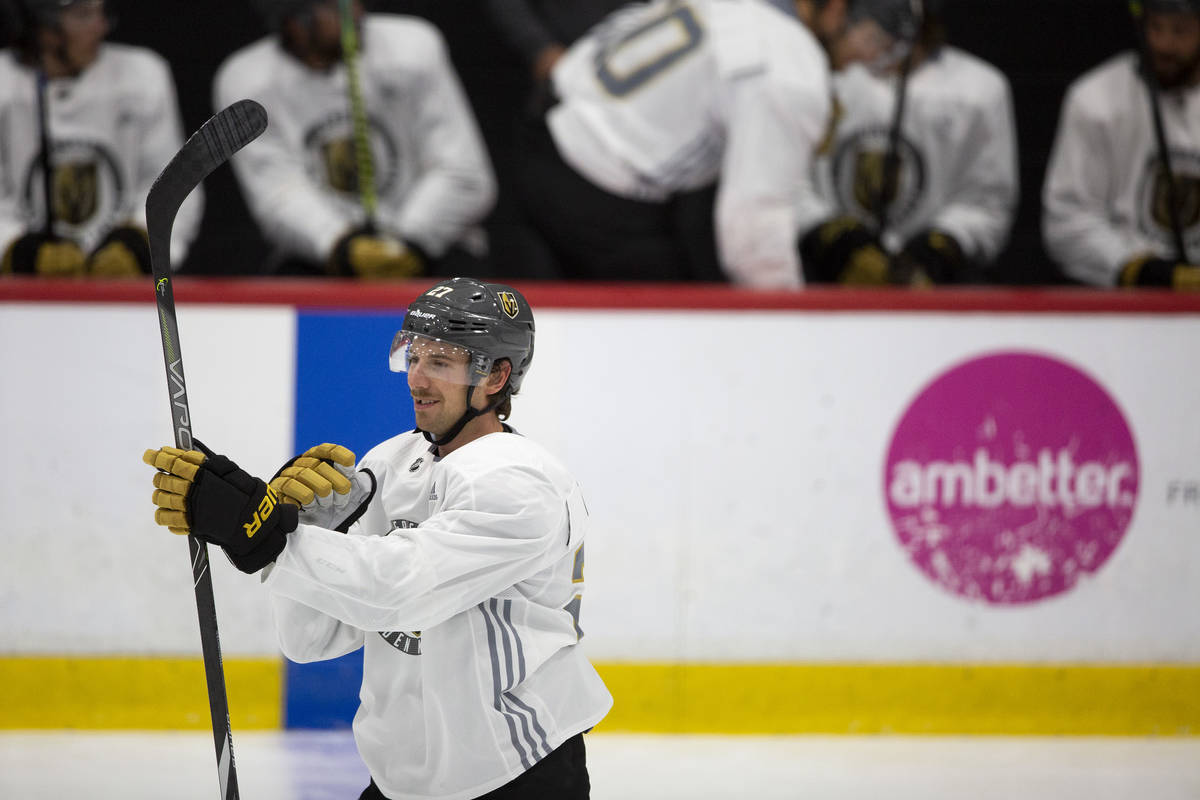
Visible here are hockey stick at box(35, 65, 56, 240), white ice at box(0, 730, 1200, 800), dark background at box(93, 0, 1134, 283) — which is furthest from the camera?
dark background at box(93, 0, 1134, 283)

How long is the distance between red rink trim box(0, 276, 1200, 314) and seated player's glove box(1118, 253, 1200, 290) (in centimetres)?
15

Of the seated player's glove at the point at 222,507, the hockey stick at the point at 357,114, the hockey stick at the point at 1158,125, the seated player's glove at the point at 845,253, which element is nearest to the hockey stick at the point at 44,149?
the hockey stick at the point at 357,114

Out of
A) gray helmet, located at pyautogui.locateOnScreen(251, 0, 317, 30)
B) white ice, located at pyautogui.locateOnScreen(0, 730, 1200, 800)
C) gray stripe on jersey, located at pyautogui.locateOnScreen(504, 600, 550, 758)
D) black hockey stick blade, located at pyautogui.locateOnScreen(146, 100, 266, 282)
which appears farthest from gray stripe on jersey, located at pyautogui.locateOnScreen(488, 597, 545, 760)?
gray helmet, located at pyautogui.locateOnScreen(251, 0, 317, 30)

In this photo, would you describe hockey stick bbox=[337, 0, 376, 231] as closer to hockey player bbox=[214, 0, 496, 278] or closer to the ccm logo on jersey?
hockey player bbox=[214, 0, 496, 278]

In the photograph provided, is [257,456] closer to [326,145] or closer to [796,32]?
[326,145]

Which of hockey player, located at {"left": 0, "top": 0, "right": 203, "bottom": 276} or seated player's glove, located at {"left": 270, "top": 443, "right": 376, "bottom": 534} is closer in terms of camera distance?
seated player's glove, located at {"left": 270, "top": 443, "right": 376, "bottom": 534}

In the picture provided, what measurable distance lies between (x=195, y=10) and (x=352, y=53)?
70cm

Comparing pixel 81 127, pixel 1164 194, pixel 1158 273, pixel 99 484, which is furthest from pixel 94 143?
pixel 1164 194

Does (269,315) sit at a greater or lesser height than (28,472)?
greater

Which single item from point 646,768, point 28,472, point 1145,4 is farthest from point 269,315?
point 1145,4

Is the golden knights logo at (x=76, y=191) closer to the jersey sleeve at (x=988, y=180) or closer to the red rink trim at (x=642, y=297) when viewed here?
the red rink trim at (x=642, y=297)

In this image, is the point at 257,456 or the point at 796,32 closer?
the point at 257,456

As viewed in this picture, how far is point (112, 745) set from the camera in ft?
9.87

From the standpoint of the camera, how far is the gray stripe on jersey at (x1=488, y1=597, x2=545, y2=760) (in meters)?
1.54
